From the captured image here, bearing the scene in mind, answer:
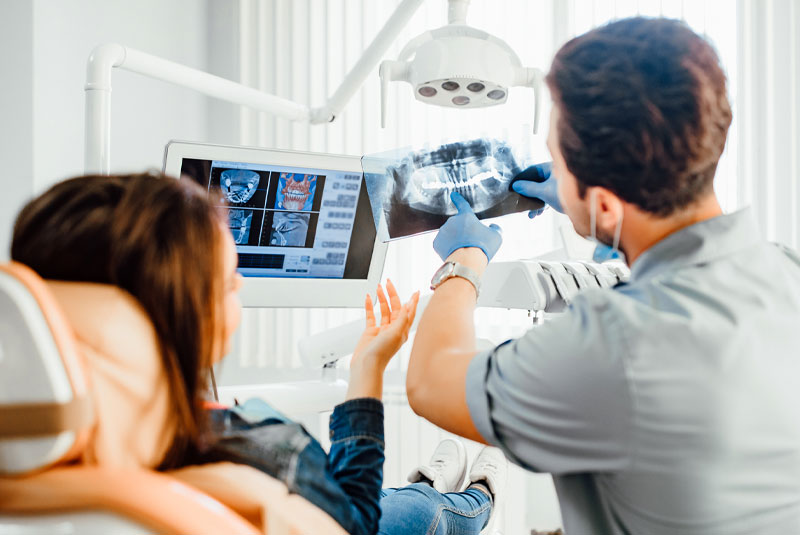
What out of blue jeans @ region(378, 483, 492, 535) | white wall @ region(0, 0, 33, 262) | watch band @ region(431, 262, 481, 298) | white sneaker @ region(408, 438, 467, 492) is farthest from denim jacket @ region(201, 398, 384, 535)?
white wall @ region(0, 0, 33, 262)

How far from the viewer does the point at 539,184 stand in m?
1.23

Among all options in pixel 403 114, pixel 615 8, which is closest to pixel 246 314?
pixel 403 114

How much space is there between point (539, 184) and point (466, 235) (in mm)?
176

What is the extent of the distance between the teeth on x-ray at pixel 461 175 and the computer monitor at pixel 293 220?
25 cm

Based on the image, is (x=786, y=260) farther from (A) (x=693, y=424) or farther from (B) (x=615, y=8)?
(B) (x=615, y=8)

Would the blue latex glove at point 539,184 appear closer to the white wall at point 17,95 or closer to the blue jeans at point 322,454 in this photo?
the blue jeans at point 322,454

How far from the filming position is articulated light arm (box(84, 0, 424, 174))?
1241mm

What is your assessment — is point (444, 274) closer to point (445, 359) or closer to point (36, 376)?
point (445, 359)


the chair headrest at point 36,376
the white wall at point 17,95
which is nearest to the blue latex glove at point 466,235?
the chair headrest at point 36,376

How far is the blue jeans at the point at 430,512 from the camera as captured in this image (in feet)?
4.24

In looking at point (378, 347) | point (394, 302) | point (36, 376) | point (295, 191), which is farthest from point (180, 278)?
point (295, 191)

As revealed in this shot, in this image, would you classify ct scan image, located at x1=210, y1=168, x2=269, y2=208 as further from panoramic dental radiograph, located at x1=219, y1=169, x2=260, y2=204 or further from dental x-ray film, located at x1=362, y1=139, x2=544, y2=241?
dental x-ray film, located at x1=362, y1=139, x2=544, y2=241

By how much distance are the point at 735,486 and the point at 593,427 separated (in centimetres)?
17

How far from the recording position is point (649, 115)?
0.78 meters
